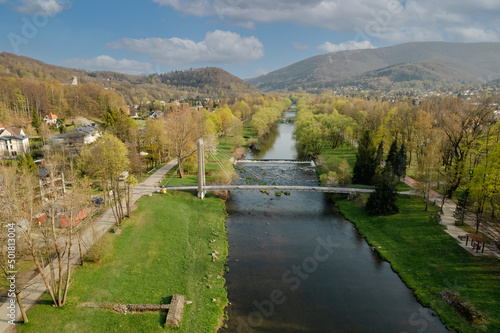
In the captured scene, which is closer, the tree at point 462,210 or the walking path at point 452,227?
the walking path at point 452,227

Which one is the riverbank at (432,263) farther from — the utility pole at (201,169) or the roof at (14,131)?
the roof at (14,131)

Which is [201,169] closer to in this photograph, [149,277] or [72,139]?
[149,277]

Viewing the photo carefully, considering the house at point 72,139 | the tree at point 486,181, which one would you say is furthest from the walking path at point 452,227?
the house at point 72,139

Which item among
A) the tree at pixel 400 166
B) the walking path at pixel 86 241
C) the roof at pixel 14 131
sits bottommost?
the walking path at pixel 86 241

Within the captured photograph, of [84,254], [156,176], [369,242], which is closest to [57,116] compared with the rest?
[156,176]

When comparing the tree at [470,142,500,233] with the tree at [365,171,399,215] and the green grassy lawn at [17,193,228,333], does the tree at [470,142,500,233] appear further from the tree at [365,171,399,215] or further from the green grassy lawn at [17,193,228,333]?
the green grassy lawn at [17,193,228,333]

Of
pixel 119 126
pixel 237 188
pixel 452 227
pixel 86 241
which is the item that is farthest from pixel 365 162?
pixel 119 126
